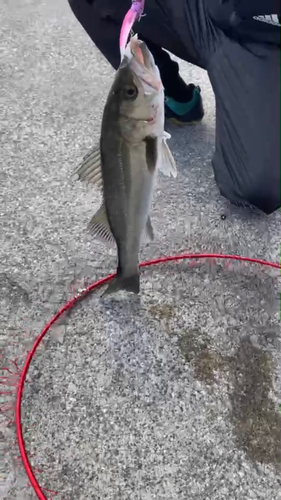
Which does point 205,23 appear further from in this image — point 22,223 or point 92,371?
point 92,371

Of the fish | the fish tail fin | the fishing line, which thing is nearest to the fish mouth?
the fish

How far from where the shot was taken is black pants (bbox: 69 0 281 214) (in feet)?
7.50

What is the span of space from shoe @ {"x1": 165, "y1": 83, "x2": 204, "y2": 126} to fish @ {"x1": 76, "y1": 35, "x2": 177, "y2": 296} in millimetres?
1462

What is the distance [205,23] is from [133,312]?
1263 mm

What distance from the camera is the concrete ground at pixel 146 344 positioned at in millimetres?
1696

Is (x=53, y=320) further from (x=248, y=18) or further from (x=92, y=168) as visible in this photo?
(x=248, y=18)

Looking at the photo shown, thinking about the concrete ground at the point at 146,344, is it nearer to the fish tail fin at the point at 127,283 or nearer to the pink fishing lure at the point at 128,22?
the fish tail fin at the point at 127,283

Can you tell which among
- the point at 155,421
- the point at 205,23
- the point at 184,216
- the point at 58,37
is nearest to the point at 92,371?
the point at 155,421

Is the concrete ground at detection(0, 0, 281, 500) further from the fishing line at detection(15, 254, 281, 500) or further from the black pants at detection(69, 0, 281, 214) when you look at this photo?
the black pants at detection(69, 0, 281, 214)

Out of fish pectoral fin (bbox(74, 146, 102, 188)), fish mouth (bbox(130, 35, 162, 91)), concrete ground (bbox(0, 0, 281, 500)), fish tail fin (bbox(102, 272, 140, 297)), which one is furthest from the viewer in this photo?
fish tail fin (bbox(102, 272, 140, 297))

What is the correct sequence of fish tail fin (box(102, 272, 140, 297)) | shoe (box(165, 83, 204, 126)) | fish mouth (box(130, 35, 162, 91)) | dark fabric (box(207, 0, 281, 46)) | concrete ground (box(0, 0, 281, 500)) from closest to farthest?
fish mouth (box(130, 35, 162, 91)) → concrete ground (box(0, 0, 281, 500)) → fish tail fin (box(102, 272, 140, 297)) → dark fabric (box(207, 0, 281, 46)) → shoe (box(165, 83, 204, 126))

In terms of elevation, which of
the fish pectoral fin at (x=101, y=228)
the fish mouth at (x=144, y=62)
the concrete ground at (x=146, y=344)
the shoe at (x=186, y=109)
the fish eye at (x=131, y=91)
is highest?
the fish mouth at (x=144, y=62)

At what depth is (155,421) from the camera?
1810 millimetres

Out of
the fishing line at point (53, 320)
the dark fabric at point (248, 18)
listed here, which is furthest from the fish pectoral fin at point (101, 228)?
the dark fabric at point (248, 18)
